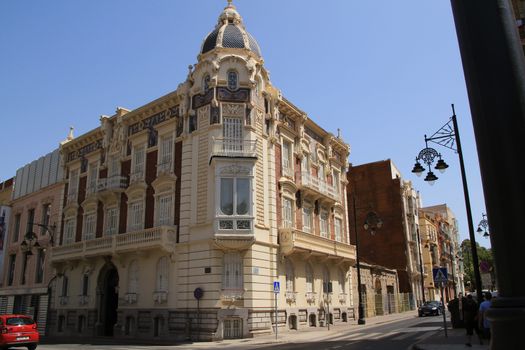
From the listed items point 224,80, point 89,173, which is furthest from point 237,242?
point 89,173

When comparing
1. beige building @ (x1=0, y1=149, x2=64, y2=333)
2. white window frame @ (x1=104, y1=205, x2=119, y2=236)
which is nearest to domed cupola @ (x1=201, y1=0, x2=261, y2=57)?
white window frame @ (x1=104, y1=205, x2=119, y2=236)

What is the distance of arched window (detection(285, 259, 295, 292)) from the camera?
92.3ft

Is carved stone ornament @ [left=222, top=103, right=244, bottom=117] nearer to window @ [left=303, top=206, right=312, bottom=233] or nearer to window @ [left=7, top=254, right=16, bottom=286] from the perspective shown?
window @ [left=303, top=206, right=312, bottom=233]

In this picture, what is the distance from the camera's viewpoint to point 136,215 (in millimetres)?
29984

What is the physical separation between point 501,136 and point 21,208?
47509mm

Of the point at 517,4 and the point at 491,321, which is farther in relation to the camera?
the point at 517,4

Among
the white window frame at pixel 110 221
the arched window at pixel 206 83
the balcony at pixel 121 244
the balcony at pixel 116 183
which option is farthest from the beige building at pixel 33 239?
the arched window at pixel 206 83

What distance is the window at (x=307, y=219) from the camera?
1249 inches

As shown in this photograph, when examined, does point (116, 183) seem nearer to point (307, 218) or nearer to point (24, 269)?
point (307, 218)

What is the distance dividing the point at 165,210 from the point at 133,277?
16.1 ft

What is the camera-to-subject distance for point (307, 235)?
2903cm

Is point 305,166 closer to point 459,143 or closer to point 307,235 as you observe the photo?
point 307,235

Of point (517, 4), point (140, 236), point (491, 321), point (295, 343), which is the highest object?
point (517, 4)

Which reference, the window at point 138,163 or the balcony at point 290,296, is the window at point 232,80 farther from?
the balcony at point 290,296
